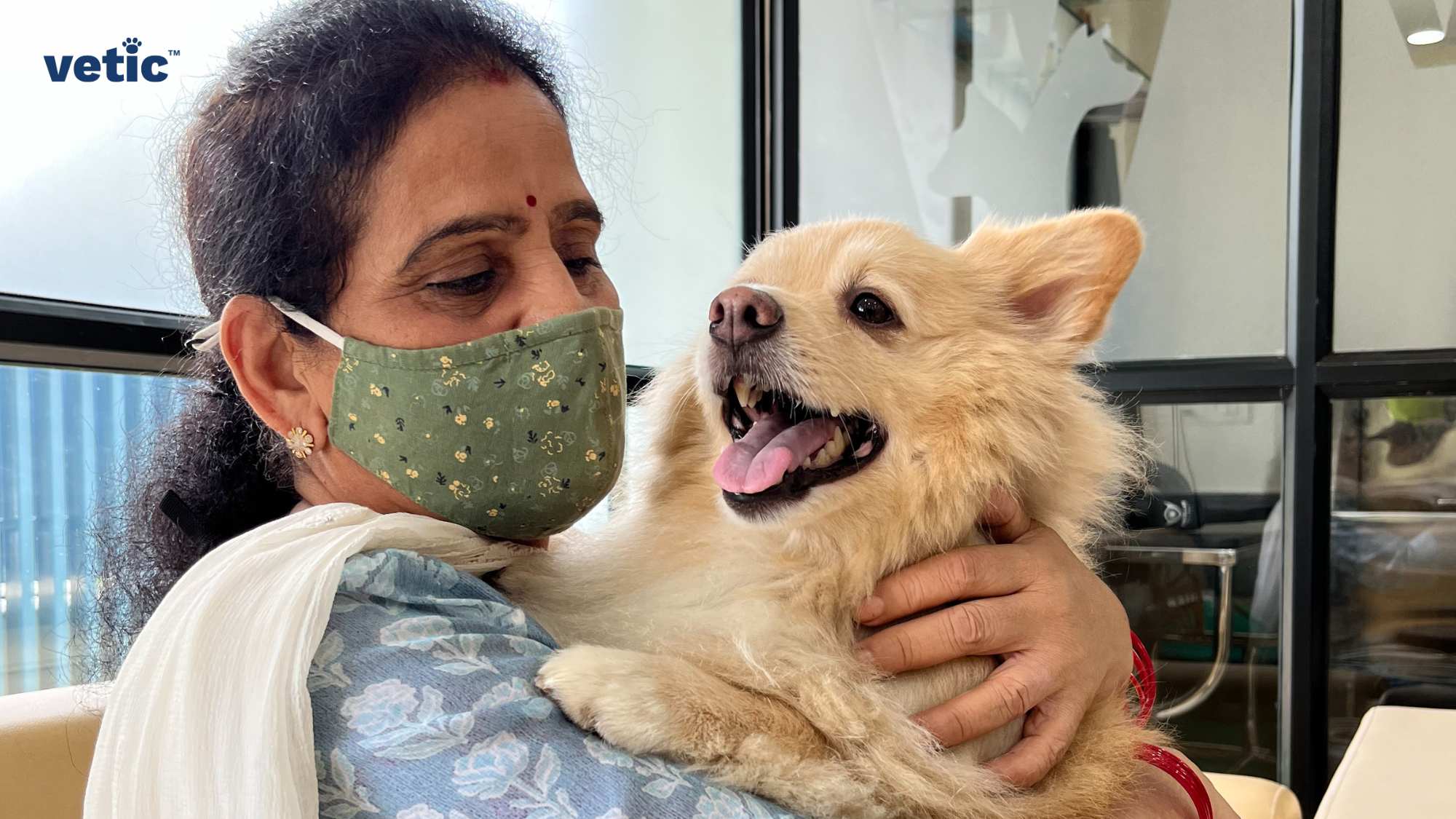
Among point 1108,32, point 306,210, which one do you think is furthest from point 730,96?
point 306,210

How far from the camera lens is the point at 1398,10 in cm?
381

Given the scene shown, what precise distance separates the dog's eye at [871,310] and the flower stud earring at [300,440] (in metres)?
0.79

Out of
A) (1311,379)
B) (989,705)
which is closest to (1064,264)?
(989,705)

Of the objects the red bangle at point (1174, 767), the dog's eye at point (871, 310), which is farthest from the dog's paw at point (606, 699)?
the red bangle at point (1174, 767)

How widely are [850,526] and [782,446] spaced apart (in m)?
0.15

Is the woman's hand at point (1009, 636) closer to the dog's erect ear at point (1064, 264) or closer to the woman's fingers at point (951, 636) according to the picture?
the woman's fingers at point (951, 636)

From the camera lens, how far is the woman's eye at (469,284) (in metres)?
1.27

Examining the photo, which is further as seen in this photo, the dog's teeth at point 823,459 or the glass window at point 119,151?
the glass window at point 119,151

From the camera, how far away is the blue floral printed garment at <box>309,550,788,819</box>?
0.92 m

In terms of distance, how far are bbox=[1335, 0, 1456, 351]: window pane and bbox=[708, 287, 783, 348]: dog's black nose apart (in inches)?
125

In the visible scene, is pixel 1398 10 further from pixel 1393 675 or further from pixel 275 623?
pixel 275 623

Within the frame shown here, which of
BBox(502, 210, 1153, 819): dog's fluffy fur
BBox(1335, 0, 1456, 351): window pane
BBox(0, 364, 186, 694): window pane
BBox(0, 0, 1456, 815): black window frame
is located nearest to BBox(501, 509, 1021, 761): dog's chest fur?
BBox(502, 210, 1153, 819): dog's fluffy fur

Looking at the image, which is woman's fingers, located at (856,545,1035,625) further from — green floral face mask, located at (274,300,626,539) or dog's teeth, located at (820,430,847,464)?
green floral face mask, located at (274,300,626,539)

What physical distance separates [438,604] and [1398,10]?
4216 mm
